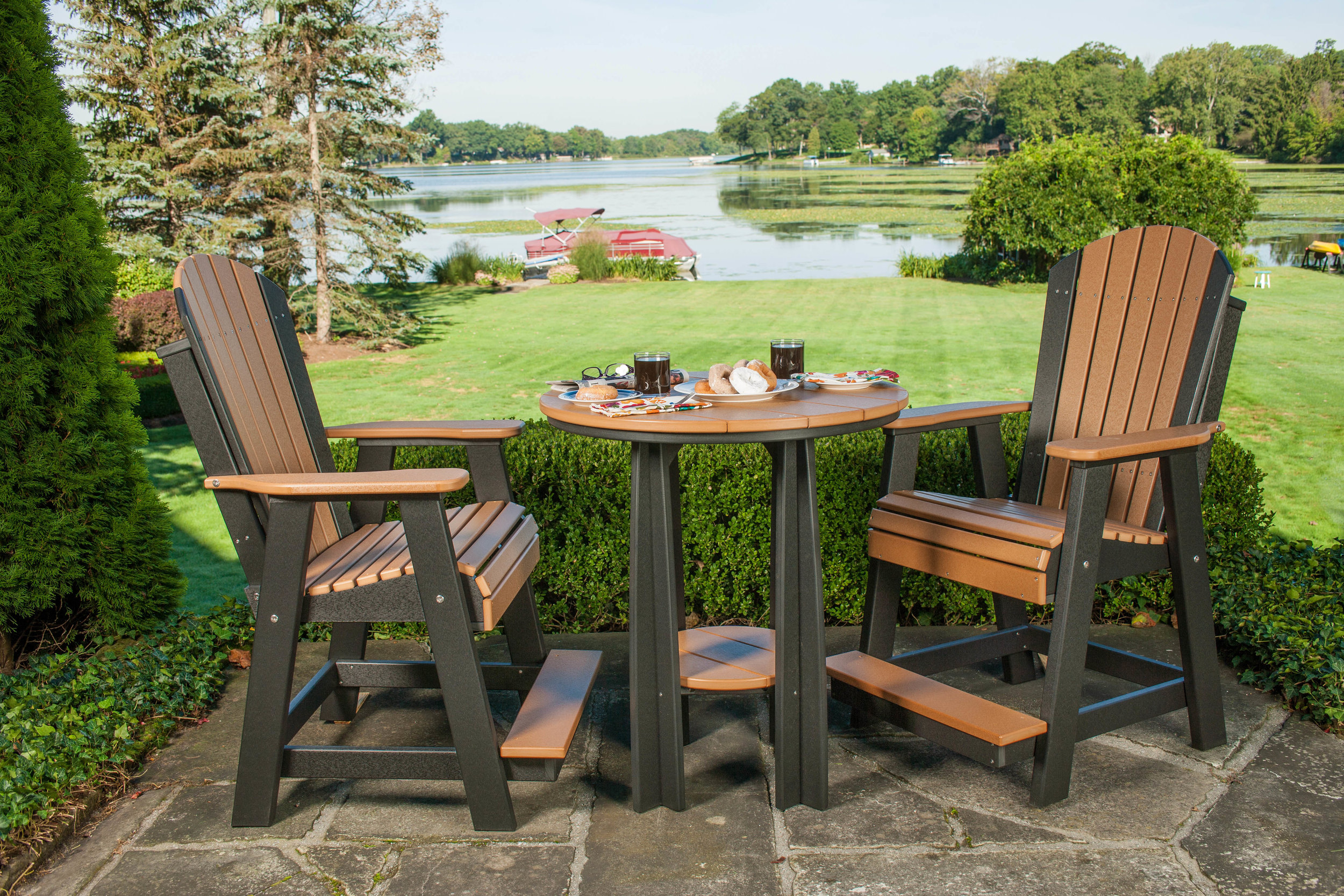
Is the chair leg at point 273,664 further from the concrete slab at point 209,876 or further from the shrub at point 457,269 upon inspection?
the shrub at point 457,269

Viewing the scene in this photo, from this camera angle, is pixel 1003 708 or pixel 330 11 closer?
pixel 1003 708

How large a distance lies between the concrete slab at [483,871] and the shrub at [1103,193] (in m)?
12.7

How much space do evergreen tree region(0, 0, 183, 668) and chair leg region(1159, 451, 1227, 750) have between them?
2.94 metres

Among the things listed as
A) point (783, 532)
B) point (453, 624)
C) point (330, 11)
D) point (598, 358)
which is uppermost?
point (330, 11)

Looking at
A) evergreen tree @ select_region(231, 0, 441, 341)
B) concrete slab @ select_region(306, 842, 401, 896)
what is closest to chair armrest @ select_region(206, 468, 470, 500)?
concrete slab @ select_region(306, 842, 401, 896)

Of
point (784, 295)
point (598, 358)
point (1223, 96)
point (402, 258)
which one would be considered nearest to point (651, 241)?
point (784, 295)

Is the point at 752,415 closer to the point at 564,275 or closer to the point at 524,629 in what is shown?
the point at 524,629

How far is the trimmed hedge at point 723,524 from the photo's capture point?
309 cm

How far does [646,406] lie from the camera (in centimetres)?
195

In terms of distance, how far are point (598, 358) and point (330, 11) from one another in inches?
187

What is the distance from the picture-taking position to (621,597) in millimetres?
3146

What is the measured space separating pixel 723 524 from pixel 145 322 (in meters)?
6.94

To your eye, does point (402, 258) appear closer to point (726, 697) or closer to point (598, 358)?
point (598, 358)

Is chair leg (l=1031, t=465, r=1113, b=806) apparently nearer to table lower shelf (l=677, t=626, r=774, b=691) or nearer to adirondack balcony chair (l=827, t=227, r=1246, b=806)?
adirondack balcony chair (l=827, t=227, r=1246, b=806)
